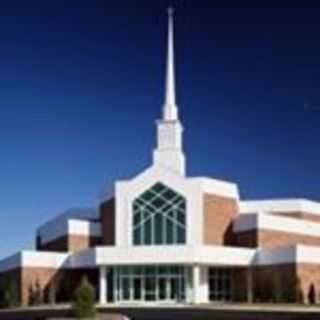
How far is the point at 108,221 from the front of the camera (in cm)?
7025

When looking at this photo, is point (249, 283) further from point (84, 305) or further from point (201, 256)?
point (84, 305)

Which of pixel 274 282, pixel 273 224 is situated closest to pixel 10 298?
pixel 274 282

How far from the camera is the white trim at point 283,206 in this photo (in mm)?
72375

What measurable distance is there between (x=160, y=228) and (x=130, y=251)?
379 cm

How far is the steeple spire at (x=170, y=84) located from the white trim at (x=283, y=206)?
8.56m

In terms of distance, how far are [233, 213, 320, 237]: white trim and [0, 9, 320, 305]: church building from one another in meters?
0.07

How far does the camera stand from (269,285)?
63.4 m

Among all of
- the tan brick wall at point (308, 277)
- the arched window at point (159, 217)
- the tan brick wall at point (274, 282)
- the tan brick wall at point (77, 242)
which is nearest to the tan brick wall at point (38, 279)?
the tan brick wall at point (77, 242)

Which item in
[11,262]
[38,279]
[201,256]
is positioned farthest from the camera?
[11,262]

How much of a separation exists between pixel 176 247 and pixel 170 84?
1660cm

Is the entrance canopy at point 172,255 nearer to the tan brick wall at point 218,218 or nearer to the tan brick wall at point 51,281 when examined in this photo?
the tan brick wall at point 218,218

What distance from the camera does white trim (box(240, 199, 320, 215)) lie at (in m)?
72.4

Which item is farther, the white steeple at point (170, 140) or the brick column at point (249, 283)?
the white steeple at point (170, 140)

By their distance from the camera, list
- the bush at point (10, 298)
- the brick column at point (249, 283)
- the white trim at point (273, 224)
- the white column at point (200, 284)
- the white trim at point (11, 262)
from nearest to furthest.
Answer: the white column at point (200, 284) → the brick column at point (249, 283) → the bush at point (10, 298) → the white trim at point (273, 224) → the white trim at point (11, 262)
